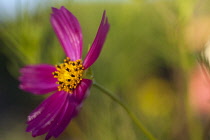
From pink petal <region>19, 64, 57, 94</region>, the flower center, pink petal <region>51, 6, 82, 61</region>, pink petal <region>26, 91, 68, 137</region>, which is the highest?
pink petal <region>51, 6, 82, 61</region>

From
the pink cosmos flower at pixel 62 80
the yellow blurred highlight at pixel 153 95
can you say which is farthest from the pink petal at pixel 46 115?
the yellow blurred highlight at pixel 153 95

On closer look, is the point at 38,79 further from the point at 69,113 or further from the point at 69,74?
the point at 69,113

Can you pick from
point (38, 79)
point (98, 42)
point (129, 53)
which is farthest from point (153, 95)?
point (98, 42)

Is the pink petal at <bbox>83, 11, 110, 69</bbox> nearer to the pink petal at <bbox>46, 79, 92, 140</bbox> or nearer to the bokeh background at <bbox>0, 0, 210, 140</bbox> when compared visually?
the pink petal at <bbox>46, 79, 92, 140</bbox>

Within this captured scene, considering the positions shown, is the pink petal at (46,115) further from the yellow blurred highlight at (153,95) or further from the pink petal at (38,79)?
the yellow blurred highlight at (153,95)

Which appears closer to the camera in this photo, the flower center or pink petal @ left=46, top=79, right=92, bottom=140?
pink petal @ left=46, top=79, right=92, bottom=140

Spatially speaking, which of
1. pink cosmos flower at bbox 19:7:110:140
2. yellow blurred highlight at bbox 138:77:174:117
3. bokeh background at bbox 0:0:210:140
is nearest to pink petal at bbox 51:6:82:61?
pink cosmos flower at bbox 19:7:110:140
